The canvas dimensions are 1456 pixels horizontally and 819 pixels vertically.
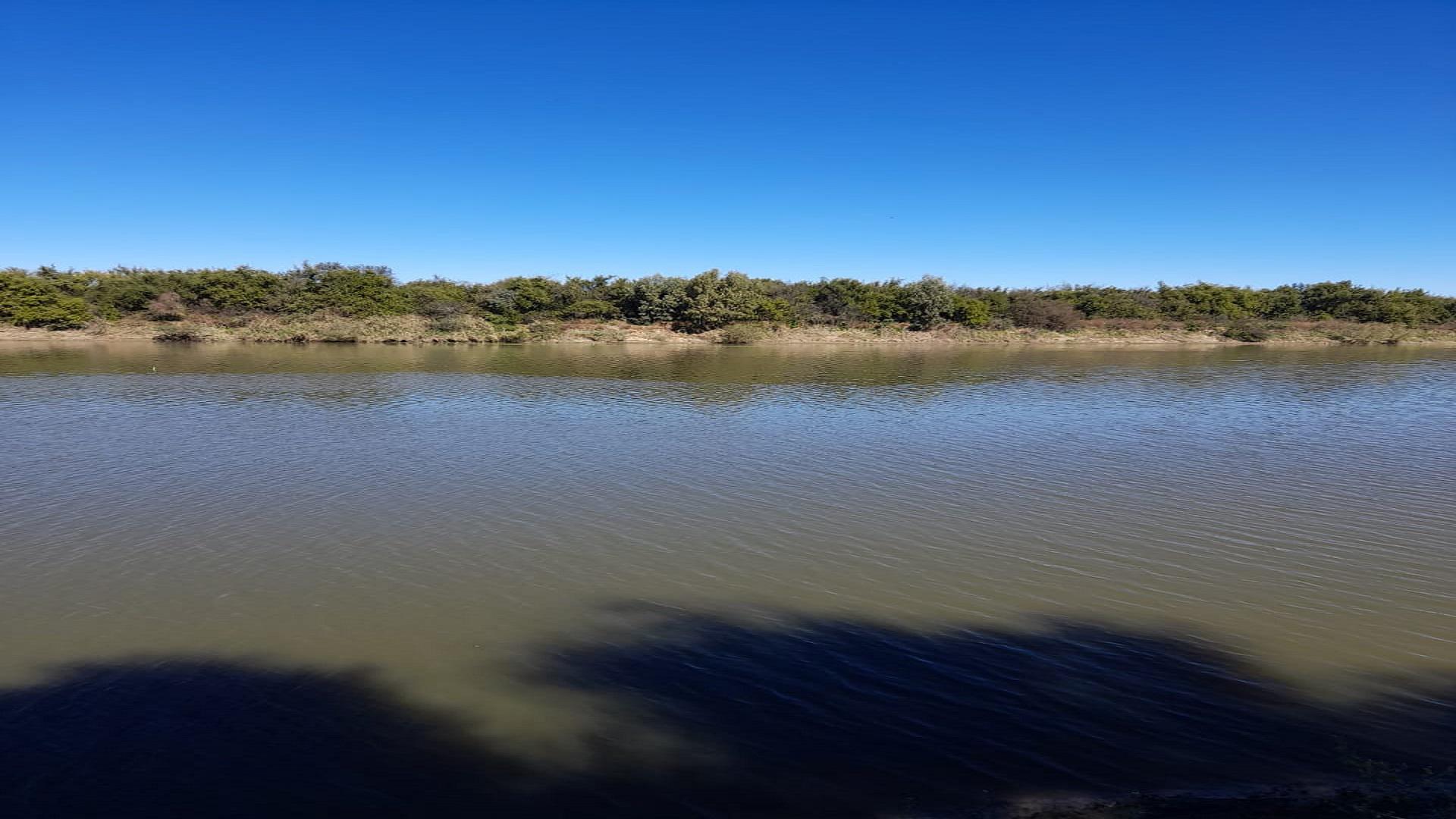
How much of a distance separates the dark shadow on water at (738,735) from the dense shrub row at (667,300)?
163ft

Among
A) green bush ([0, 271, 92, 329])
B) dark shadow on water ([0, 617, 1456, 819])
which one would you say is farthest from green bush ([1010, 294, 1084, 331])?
green bush ([0, 271, 92, 329])

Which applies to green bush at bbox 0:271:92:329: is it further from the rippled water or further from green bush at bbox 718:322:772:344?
green bush at bbox 718:322:772:344

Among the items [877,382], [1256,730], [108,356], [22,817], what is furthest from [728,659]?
[108,356]

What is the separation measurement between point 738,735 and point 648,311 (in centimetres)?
5347

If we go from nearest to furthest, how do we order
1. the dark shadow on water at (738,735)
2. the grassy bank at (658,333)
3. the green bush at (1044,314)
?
the dark shadow on water at (738,735) → the grassy bank at (658,333) → the green bush at (1044,314)

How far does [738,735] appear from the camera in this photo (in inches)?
185

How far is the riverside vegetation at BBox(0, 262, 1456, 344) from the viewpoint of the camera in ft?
162

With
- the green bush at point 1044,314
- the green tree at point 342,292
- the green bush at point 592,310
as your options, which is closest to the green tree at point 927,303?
the green bush at point 1044,314

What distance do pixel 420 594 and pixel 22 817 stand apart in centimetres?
323

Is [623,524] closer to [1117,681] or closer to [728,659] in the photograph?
[728,659]

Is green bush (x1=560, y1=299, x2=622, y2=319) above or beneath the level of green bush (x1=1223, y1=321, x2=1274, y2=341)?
above

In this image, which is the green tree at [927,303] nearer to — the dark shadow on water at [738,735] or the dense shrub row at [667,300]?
the dense shrub row at [667,300]

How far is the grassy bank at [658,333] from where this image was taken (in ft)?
155

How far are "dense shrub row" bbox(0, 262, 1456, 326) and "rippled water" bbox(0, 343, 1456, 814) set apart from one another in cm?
4002
